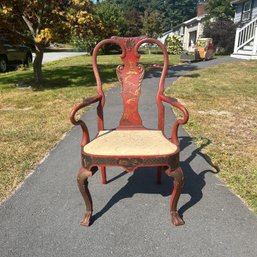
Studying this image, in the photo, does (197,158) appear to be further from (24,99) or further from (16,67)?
(16,67)

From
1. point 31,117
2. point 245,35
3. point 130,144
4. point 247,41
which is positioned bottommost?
point 31,117

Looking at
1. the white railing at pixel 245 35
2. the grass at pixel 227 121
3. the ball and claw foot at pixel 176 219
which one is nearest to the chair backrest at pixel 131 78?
the ball and claw foot at pixel 176 219

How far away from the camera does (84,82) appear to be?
1030 cm

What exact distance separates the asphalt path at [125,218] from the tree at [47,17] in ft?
18.3

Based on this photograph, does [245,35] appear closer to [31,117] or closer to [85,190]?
[31,117]

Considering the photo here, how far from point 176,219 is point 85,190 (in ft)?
2.79

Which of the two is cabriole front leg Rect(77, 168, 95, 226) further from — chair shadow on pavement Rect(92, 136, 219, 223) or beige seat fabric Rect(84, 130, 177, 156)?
beige seat fabric Rect(84, 130, 177, 156)

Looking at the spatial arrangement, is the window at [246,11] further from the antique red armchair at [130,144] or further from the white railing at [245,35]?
the antique red armchair at [130,144]

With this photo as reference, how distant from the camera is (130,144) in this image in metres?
2.71

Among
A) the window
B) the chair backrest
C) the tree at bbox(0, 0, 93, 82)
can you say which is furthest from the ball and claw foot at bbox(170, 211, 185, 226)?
the window

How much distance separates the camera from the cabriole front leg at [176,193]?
2.64 metres

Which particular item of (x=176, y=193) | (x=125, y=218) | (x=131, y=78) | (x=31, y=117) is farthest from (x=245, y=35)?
(x=125, y=218)

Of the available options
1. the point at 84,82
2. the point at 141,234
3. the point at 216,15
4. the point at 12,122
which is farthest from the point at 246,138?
the point at 216,15

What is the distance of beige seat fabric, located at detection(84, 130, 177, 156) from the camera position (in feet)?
8.41
